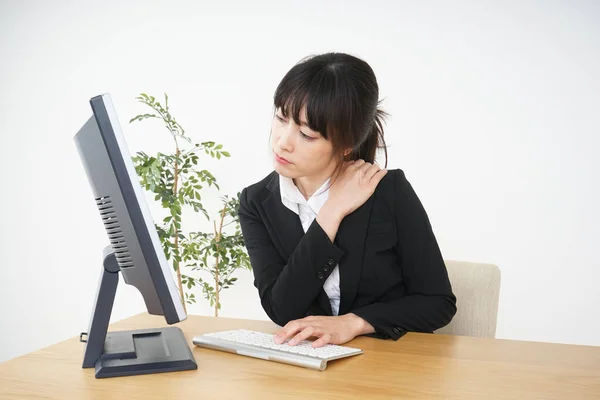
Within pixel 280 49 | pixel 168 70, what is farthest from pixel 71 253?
pixel 280 49

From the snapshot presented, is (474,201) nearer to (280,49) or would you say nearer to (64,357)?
(280,49)

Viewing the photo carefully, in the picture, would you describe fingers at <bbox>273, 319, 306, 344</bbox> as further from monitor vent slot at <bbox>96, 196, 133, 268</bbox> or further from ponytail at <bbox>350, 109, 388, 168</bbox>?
ponytail at <bbox>350, 109, 388, 168</bbox>

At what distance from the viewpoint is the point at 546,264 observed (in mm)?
3398

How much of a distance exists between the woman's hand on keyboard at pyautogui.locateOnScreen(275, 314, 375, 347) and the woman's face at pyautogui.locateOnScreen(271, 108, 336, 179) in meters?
0.39

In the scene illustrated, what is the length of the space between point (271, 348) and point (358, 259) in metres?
0.49

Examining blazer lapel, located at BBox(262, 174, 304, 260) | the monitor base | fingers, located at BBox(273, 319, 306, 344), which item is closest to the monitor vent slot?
the monitor base

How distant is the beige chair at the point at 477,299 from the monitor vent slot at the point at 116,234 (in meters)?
1.12

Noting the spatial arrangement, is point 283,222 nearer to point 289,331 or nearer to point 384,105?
point 289,331

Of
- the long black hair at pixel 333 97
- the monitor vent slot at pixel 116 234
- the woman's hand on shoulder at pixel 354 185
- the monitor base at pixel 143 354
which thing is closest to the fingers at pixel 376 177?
the woman's hand on shoulder at pixel 354 185

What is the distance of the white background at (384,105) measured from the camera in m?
3.35

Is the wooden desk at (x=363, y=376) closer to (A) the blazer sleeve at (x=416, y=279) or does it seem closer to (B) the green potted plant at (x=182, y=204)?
(A) the blazer sleeve at (x=416, y=279)

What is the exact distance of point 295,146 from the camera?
5.00 ft

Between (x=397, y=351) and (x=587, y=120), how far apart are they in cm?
253

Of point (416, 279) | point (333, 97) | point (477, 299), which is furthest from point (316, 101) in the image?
point (477, 299)
